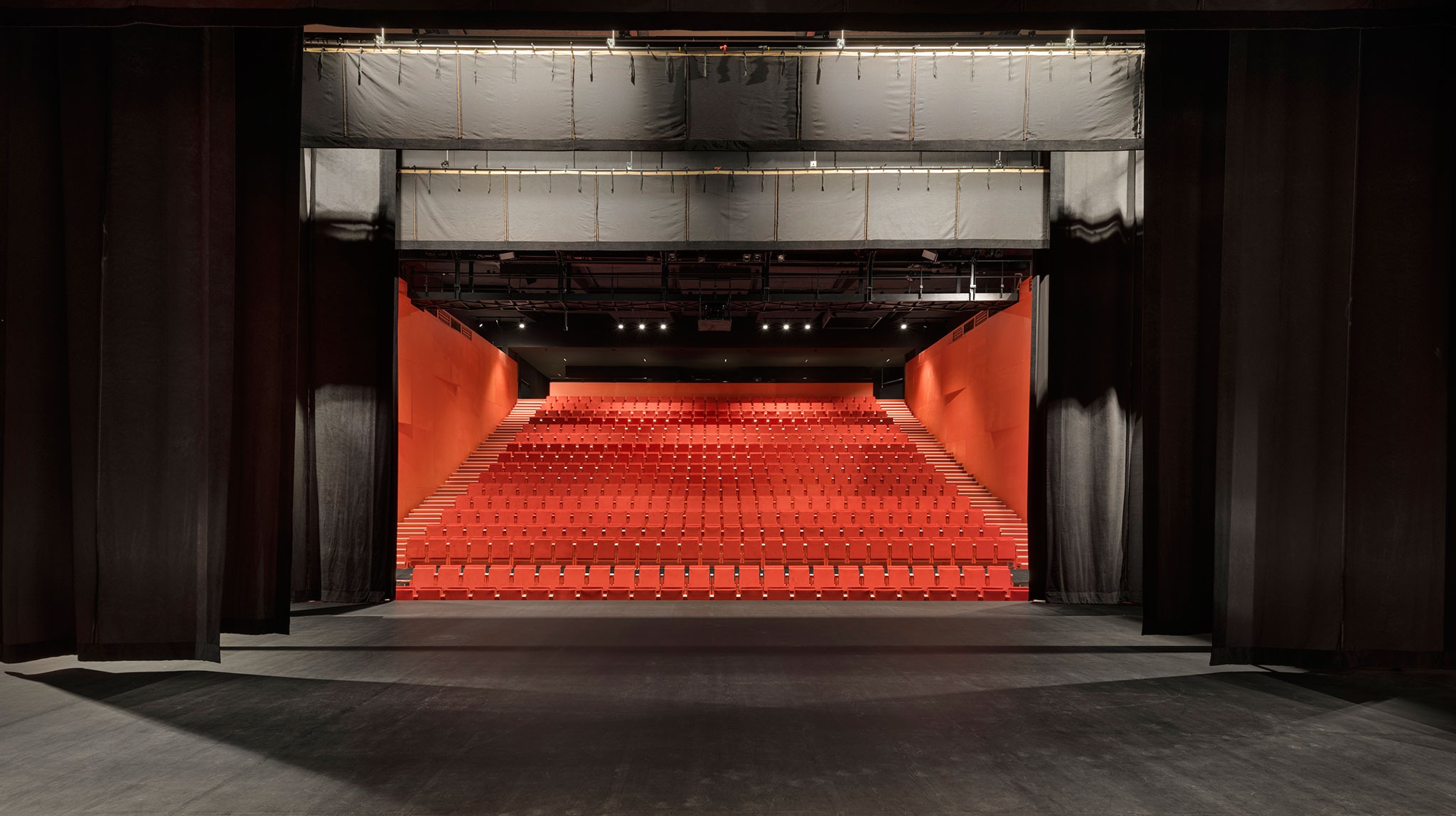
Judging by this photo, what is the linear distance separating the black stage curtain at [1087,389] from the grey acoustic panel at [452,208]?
21.7 feet

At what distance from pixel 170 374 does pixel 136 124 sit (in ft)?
5.23

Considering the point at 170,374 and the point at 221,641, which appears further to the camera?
the point at 221,641

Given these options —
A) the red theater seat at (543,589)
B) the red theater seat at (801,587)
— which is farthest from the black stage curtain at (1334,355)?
the red theater seat at (543,589)

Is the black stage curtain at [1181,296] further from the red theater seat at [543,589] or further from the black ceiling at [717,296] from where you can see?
the red theater seat at [543,589]

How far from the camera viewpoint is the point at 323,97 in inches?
279

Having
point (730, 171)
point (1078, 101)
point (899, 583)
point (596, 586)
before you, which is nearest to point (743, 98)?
point (730, 171)

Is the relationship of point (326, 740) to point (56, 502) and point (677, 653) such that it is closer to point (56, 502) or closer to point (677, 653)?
point (677, 653)

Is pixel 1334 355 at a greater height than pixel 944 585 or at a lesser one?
greater

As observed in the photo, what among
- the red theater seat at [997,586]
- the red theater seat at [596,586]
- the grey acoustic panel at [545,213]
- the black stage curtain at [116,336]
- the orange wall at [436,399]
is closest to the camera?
the black stage curtain at [116,336]

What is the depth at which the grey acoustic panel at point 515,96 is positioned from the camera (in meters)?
7.21

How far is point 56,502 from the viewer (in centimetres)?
447

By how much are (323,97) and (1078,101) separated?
7336mm

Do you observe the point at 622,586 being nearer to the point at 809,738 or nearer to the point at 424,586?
the point at 424,586

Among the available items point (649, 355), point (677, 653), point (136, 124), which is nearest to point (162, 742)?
point (677, 653)
